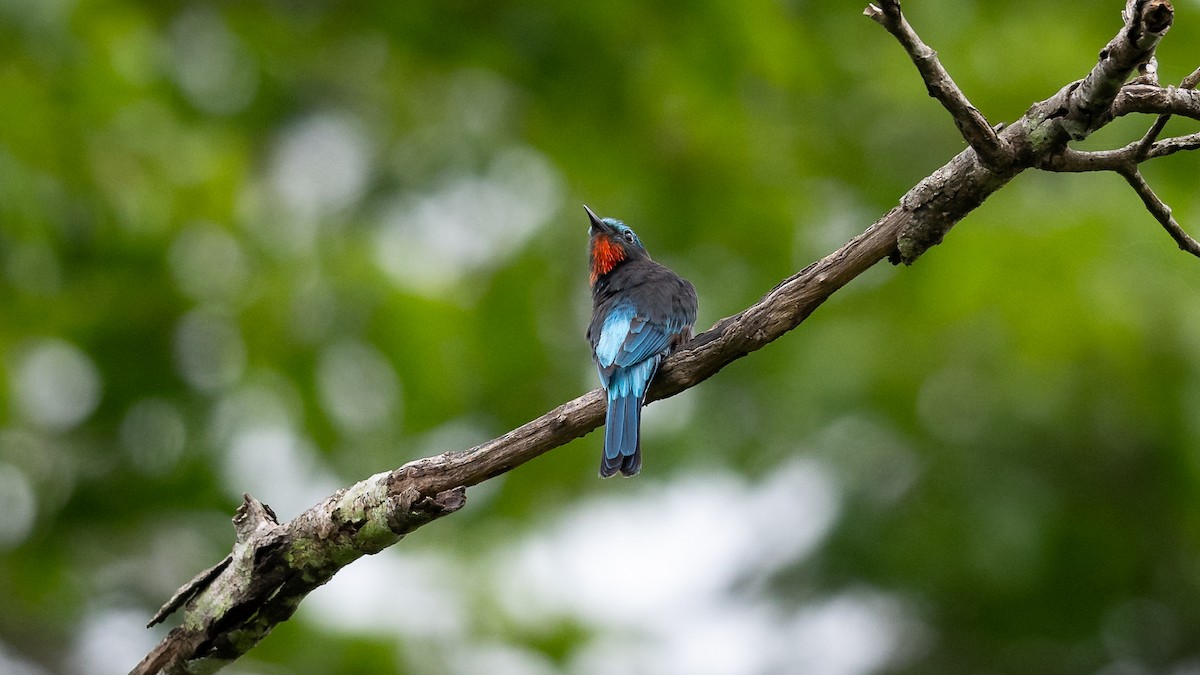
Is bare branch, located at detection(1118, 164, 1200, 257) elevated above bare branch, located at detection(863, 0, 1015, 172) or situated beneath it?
situated beneath

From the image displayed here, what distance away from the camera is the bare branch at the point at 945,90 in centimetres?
252

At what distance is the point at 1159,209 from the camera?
9.08 feet

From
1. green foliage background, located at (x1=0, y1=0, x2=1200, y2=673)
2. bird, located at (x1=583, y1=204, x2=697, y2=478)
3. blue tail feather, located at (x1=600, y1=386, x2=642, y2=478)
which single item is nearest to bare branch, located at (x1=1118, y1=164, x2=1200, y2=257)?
bird, located at (x1=583, y1=204, x2=697, y2=478)

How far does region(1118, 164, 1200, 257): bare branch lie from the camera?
9.00 feet

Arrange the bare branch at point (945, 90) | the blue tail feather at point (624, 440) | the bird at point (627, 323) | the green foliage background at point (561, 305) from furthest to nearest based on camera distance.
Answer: the green foliage background at point (561, 305), the bird at point (627, 323), the blue tail feather at point (624, 440), the bare branch at point (945, 90)

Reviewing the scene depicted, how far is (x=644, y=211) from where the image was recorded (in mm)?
7188

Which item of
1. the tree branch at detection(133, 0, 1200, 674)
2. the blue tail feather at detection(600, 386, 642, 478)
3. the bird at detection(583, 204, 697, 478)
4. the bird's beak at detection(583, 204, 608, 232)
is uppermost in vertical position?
the bird's beak at detection(583, 204, 608, 232)

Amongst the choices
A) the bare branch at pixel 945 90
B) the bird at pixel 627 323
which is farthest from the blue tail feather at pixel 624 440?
the bare branch at pixel 945 90

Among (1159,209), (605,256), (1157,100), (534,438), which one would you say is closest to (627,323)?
(605,256)

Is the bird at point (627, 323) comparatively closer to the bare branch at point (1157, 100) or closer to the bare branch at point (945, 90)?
the bare branch at point (945, 90)

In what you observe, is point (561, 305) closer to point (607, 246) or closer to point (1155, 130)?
point (607, 246)

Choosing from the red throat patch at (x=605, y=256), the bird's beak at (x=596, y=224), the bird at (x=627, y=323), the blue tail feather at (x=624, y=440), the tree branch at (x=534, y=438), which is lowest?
the tree branch at (x=534, y=438)

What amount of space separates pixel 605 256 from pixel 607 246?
51mm

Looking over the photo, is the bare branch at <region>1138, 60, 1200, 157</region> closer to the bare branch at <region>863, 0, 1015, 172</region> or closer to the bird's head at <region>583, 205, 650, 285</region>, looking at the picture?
the bare branch at <region>863, 0, 1015, 172</region>
